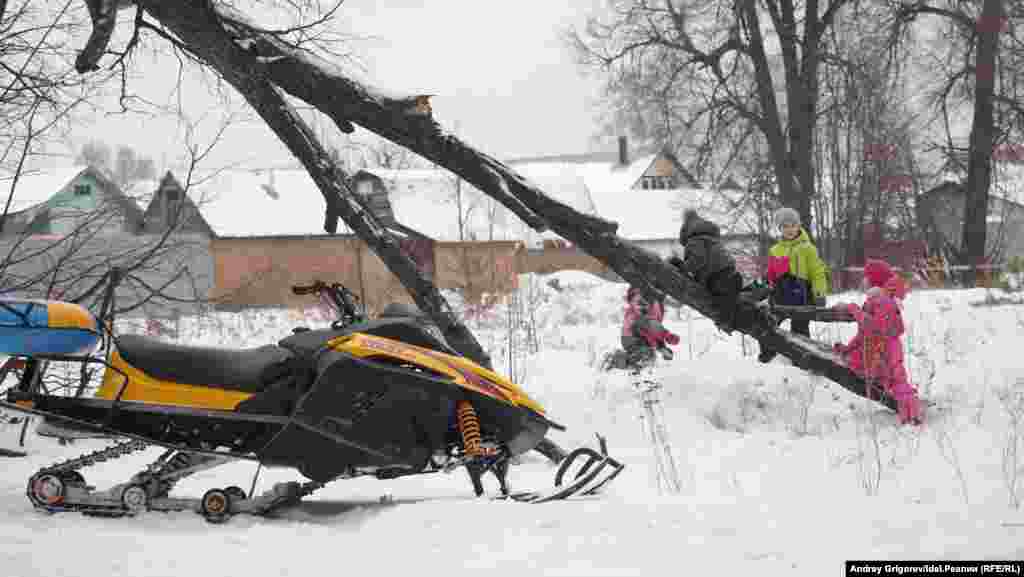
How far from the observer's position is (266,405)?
4.67 meters

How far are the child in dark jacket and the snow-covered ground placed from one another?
0.94 meters

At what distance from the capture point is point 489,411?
480cm

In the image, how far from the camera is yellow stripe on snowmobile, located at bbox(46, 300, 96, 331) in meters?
4.66

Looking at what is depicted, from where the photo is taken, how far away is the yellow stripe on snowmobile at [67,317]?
466 centimetres

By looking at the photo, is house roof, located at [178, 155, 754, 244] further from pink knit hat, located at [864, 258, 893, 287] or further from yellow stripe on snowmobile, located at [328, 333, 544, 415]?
yellow stripe on snowmobile, located at [328, 333, 544, 415]

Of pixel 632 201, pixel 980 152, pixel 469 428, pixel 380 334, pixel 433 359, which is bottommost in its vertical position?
pixel 469 428

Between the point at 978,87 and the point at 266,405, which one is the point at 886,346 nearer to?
the point at 266,405

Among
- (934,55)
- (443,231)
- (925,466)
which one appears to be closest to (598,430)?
(925,466)

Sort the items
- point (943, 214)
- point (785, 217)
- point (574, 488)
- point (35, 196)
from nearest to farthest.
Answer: point (574, 488) → point (35, 196) → point (785, 217) → point (943, 214)

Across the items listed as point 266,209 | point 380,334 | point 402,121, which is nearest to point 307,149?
point 402,121

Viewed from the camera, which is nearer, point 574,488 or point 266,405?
point 266,405

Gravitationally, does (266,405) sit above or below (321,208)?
below

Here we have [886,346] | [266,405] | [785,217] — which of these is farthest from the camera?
[785,217]

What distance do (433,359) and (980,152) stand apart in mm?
23360
